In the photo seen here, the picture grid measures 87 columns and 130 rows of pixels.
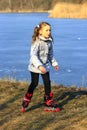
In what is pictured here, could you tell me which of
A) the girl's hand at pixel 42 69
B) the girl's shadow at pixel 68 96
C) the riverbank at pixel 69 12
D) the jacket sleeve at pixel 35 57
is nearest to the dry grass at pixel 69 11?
the riverbank at pixel 69 12

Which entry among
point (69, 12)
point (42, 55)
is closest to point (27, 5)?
point (69, 12)

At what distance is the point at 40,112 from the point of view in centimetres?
497

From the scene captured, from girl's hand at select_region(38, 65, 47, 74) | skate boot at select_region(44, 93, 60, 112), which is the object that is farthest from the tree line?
girl's hand at select_region(38, 65, 47, 74)

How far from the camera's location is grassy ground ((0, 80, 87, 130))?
4.37 meters

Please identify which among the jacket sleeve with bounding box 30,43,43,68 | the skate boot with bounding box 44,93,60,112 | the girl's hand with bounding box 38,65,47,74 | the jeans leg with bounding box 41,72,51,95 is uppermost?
the jacket sleeve with bounding box 30,43,43,68

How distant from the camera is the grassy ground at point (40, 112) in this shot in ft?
14.3

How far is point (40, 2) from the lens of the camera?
227 ft

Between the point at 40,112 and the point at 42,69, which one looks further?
the point at 40,112

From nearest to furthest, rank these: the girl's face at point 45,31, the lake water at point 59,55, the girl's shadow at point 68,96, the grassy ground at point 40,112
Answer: the grassy ground at point 40,112 → the girl's face at point 45,31 → the girl's shadow at point 68,96 → the lake water at point 59,55

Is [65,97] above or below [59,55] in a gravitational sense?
above

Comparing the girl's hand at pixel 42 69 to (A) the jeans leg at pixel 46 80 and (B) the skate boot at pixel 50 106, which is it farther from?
(B) the skate boot at pixel 50 106

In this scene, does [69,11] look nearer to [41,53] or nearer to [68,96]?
[68,96]

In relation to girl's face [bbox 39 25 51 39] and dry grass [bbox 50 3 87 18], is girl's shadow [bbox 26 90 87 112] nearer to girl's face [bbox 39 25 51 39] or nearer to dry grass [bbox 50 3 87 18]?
girl's face [bbox 39 25 51 39]

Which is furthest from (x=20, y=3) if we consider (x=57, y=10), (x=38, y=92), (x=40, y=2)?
(x=38, y=92)
